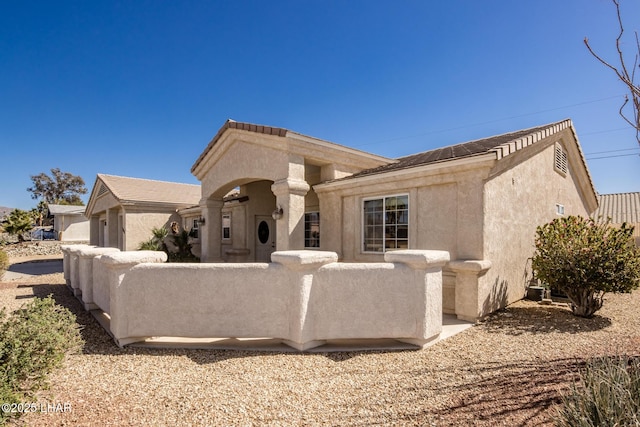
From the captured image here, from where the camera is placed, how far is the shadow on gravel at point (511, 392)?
11.5 ft

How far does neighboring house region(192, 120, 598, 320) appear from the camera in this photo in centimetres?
768

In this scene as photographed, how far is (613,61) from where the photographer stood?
119 inches

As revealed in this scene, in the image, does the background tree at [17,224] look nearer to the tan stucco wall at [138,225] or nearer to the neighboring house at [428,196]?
the tan stucco wall at [138,225]

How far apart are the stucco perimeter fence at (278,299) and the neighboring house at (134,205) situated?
576 inches

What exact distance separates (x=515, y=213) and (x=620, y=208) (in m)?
25.9

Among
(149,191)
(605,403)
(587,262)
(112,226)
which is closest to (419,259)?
(605,403)

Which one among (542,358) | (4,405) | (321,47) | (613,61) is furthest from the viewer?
(321,47)

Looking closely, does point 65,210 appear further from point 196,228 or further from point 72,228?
point 196,228

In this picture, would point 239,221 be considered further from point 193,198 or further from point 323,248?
point 193,198

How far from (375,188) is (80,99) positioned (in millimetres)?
21841

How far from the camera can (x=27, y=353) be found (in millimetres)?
3492

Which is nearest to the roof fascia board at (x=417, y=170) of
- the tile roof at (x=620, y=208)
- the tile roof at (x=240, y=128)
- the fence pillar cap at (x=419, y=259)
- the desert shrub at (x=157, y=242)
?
the tile roof at (x=240, y=128)

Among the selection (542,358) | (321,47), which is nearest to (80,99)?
(321,47)

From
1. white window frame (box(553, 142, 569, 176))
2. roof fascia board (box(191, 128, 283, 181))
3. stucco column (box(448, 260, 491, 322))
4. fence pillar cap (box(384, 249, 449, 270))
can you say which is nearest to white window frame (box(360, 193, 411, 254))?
stucco column (box(448, 260, 491, 322))
